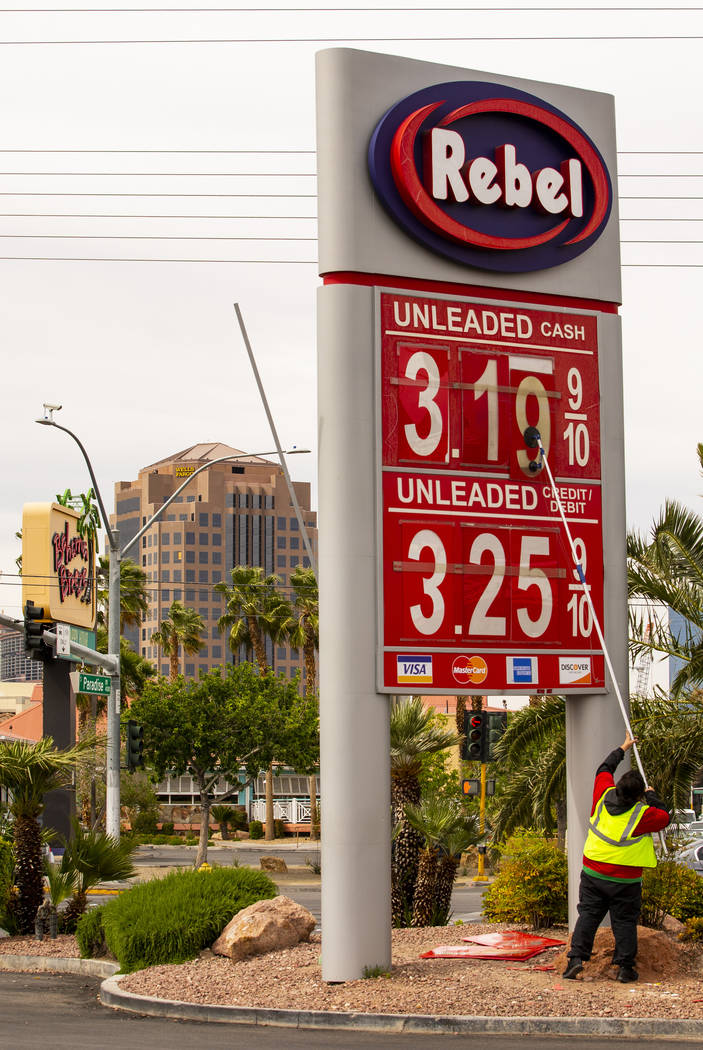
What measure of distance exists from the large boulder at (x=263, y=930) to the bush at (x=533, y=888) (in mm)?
2207

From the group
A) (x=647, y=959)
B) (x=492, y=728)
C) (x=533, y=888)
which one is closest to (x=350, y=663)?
(x=647, y=959)

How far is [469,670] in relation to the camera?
1336 centimetres

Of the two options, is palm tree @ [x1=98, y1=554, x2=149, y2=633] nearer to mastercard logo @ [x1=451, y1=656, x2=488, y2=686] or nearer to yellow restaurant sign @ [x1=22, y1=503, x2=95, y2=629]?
yellow restaurant sign @ [x1=22, y1=503, x2=95, y2=629]

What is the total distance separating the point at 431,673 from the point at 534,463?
242 centimetres

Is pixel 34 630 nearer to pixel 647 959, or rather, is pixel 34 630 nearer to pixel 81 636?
pixel 81 636

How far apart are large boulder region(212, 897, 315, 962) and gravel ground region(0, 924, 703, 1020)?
10 centimetres

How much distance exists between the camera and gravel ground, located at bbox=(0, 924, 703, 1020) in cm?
1127

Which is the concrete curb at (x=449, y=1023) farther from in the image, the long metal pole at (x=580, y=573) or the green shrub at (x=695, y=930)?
the long metal pole at (x=580, y=573)

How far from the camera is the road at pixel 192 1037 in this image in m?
10.4

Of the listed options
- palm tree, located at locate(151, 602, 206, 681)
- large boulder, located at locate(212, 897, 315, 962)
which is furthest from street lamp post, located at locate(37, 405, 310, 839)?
palm tree, located at locate(151, 602, 206, 681)

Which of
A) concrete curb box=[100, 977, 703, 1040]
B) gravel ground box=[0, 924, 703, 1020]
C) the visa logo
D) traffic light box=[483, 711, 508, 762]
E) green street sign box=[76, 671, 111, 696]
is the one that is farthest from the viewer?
traffic light box=[483, 711, 508, 762]

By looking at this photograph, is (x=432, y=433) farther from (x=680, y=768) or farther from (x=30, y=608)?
(x=30, y=608)

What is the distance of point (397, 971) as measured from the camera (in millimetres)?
12742

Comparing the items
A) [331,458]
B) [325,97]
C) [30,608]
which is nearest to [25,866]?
[331,458]
